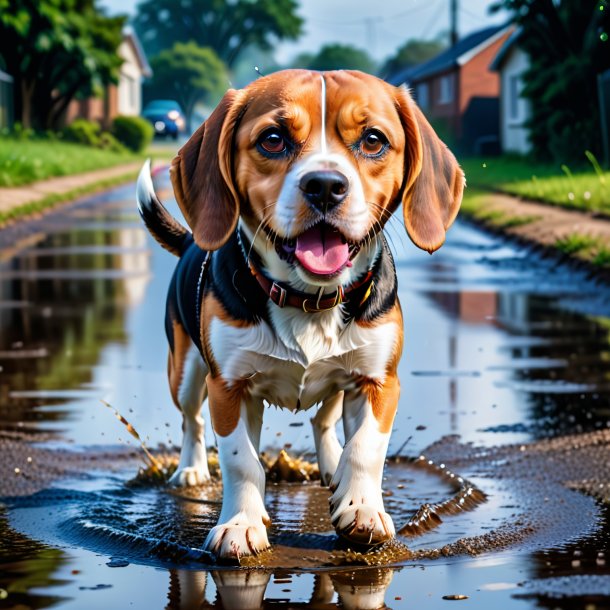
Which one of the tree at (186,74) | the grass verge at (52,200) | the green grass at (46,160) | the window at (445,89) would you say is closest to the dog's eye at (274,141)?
the grass verge at (52,200)

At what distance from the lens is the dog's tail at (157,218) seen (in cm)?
660

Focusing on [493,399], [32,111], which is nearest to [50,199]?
[493,399]

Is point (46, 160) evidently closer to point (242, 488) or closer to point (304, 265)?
point (242, 488)

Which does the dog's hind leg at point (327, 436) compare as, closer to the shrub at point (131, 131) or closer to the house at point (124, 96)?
the shrub at point (131, 131)

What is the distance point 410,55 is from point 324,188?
107 metres

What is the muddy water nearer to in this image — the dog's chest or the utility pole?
the dog's chest

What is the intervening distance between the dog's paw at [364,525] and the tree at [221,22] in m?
104

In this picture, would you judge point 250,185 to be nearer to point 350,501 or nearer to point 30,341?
point 350,501

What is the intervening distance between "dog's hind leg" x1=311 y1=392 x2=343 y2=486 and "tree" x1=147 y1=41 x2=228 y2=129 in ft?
264

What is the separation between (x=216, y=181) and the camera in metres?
4.85

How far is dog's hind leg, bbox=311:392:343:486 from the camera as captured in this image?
598 cm

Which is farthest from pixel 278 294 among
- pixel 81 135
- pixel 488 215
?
pixel 81 135

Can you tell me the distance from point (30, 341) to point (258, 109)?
6359mm

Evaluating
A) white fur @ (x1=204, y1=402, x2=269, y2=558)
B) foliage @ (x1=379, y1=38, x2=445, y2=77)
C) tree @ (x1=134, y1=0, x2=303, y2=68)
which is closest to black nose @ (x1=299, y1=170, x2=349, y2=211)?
white fur @ (x1=204, y1=402, x2=269, y2=558)
